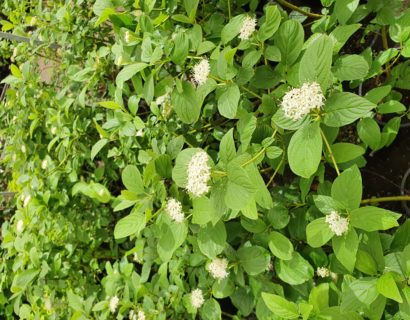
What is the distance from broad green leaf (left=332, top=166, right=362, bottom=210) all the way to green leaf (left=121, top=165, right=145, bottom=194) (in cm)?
45

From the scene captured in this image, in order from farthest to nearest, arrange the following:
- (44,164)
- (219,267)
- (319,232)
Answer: (44,164), (219,267), (319,232)

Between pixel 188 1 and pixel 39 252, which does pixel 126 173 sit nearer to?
pixel 188 1

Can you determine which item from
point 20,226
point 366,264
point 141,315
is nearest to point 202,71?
point 366,264

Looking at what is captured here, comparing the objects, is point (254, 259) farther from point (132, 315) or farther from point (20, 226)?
point (20, 226)

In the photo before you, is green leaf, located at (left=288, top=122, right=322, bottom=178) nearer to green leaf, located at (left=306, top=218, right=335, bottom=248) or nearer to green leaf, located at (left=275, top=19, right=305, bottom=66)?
green leaf, located at (left=306, top=218, right=335, bottom=248)

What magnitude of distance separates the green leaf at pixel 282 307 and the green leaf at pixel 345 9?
62cm

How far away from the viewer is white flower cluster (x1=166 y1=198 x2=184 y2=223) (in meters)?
0.86

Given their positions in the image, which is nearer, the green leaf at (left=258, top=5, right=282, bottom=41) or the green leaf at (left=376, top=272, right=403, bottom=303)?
the green leaf at (left=376, top=272, right=403, bottom=303)

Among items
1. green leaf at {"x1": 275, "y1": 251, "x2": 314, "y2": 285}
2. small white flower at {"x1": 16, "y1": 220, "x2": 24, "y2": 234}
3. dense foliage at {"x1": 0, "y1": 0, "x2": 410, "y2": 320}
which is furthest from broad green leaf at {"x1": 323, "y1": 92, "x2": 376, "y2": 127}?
small white flower at {"x1": 16, "y1": 220, "x2": 24, "y2": 234}

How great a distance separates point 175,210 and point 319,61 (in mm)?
438

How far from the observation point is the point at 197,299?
112cm

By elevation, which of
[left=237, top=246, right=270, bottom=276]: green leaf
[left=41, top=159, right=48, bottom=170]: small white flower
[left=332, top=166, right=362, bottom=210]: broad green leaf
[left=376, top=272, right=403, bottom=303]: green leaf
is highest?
[left=332, top=166, right=362, bottom=210]: broad green leaf

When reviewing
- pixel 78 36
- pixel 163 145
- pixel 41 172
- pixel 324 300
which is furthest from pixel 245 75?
pixel 41 172

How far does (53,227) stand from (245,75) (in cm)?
101
